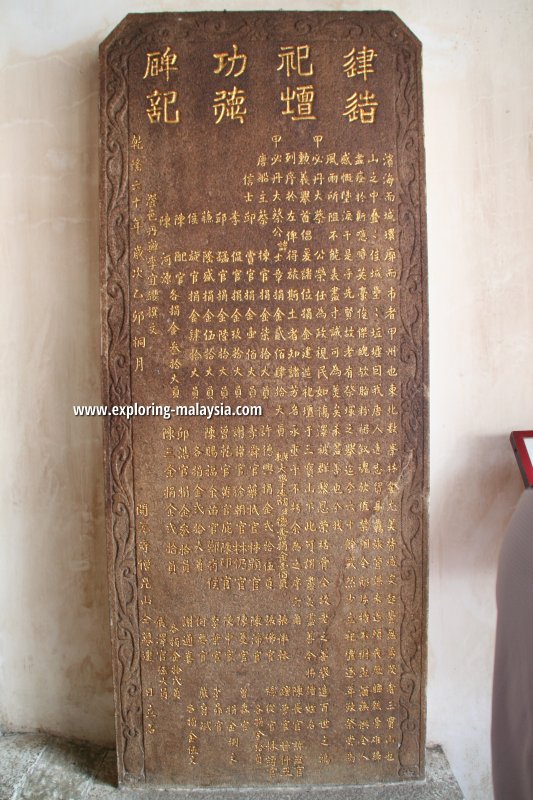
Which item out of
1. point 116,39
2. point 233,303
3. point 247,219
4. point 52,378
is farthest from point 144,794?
point 116,39

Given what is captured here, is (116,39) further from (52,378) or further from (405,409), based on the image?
(405,409)

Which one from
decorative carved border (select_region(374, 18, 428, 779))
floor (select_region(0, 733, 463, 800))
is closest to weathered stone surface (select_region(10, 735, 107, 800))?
→ floor (select_region(0, 733, 463, 800))

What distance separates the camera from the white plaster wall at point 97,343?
1.82 metres

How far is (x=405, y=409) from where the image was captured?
1.71m

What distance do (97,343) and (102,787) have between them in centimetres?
142

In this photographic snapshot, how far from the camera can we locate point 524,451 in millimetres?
1750

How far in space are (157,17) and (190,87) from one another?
24cm

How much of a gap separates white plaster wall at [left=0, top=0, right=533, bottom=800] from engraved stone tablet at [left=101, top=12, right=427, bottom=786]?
18 centimetres

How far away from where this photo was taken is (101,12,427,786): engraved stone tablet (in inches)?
67.1

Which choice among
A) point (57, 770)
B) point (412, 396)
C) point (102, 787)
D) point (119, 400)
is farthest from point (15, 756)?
point (412, 396)

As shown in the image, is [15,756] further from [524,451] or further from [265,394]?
[524,451]

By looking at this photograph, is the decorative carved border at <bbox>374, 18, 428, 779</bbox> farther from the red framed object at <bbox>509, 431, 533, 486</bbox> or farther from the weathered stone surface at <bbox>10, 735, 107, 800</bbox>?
the weathered stone surface at <bbox>10, 735, 107, 800</bbox>

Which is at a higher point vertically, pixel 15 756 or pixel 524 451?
pixel 524 451

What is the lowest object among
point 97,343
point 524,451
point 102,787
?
point 102,787
